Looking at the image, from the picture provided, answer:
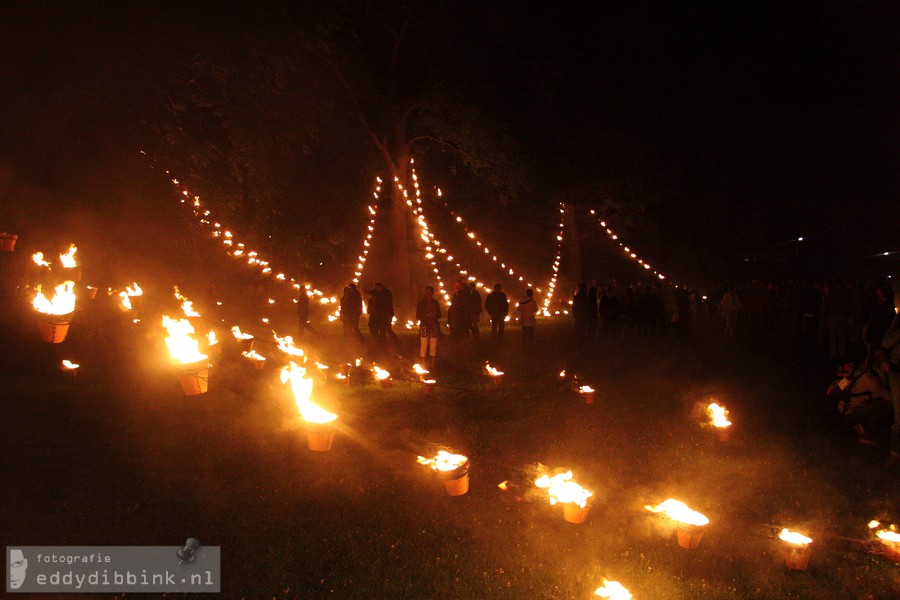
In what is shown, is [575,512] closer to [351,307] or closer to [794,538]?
[794,538]

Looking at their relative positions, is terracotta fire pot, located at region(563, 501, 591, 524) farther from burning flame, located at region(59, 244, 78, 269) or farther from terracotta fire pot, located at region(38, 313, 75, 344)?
burning flame, located at region(59, 244, 78, 269)

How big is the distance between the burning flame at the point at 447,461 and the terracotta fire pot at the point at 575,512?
0.95 m

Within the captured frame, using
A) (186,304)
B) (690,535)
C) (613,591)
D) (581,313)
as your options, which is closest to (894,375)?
(690,535)

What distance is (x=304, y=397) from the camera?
19.9 feet

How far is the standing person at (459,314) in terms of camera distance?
46.1ft

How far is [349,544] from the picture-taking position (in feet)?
15.0

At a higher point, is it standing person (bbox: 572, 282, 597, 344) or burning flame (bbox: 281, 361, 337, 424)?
standing person (bbox: 572, 282, 597, 344)

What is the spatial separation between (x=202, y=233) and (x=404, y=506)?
18.4 ft

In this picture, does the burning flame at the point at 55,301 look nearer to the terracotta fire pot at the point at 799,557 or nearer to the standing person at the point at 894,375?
the terracotta fire pot at the point at 799,557

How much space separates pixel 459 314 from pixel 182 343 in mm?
8158

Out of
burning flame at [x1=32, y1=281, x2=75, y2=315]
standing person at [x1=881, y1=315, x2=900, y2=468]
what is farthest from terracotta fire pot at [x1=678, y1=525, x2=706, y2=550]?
burning flame at [x1=32, y1=281, x2=75, y2=315]

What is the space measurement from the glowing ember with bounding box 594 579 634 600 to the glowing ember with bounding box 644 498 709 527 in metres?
0.86

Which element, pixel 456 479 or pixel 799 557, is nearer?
pixel 799 557

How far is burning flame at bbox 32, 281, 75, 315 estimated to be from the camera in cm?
617
